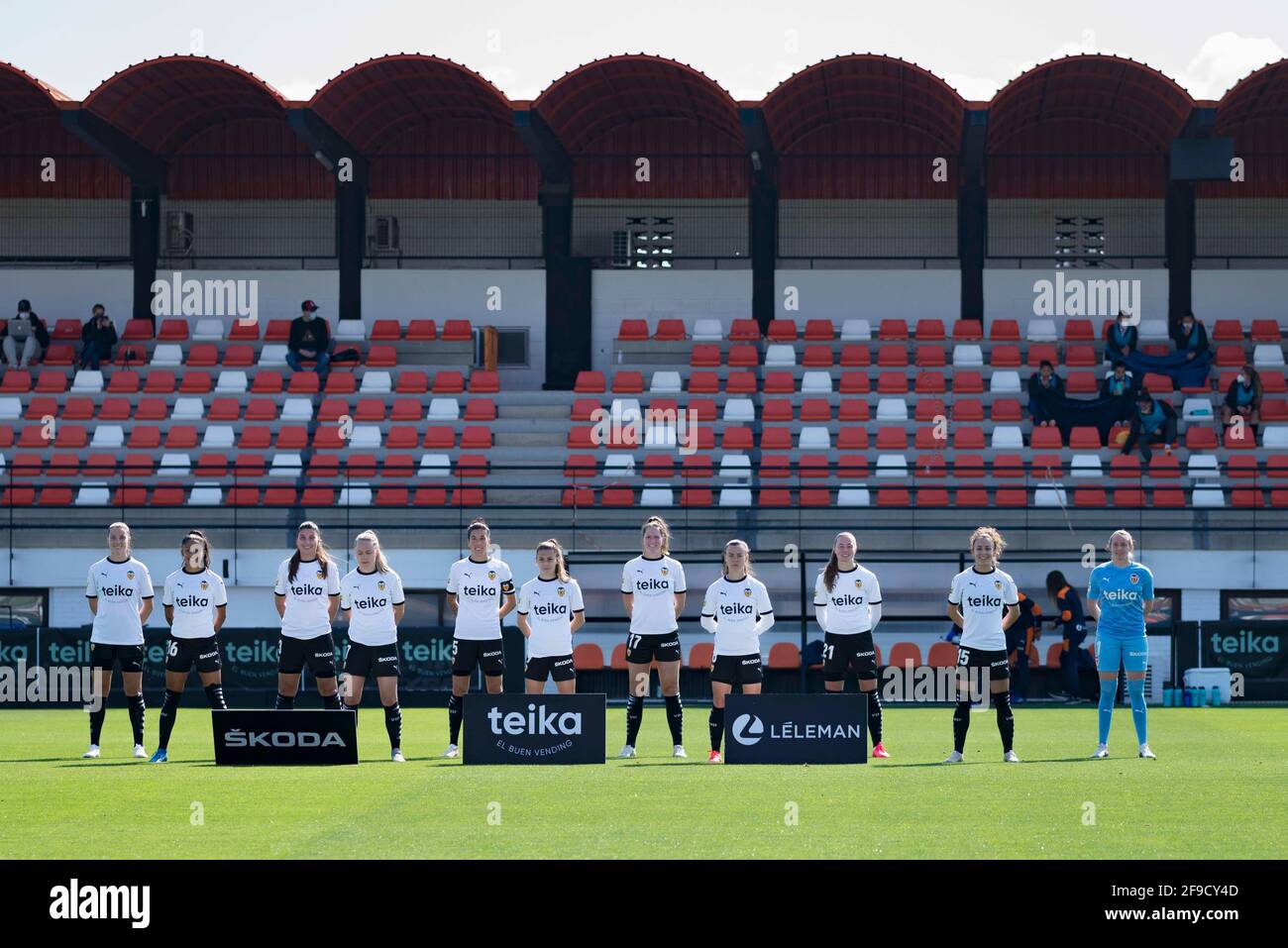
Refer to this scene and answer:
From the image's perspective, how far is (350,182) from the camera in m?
33.6

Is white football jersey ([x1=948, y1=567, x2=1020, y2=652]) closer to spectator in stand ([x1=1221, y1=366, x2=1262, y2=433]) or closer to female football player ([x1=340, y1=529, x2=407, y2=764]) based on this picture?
female football player ([x1=340, y1=529, x2=407, y2=764])

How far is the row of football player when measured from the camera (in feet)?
45.0

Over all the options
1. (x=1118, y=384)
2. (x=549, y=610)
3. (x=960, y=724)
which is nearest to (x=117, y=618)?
(x=549, y=610)

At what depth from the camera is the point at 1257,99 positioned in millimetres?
31906

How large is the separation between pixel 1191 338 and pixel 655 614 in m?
19.7

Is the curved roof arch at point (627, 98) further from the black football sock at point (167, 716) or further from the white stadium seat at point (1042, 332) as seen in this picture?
the black football sock at point (167, 716)

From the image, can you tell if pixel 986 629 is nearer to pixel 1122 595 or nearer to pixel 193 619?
pixel 1122 595

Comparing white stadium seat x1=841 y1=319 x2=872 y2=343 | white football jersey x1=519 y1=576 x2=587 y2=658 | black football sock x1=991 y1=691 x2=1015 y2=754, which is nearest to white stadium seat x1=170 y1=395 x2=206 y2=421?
white stadium seat x1=841 y1=319 x2=872 y2=343

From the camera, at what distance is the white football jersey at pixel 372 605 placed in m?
14.0

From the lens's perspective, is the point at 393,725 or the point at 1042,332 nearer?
the point at 393,725

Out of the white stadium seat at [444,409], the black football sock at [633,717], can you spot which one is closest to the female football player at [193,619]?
the black football sock at [633,717]
